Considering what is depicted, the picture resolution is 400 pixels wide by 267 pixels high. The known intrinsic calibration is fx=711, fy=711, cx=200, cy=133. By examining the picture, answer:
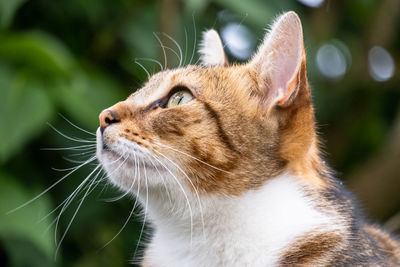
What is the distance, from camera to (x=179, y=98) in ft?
7.95

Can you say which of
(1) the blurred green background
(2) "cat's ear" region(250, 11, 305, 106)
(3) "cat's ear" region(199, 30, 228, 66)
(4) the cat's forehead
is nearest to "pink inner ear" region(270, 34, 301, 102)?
(2) "cat's ear" region(250, 11, 305, 106)

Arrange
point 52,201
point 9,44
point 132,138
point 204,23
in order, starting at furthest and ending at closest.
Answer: point 204,23, point 52,201, point 9,44, point 132,138

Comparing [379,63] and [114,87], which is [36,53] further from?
[379,63]

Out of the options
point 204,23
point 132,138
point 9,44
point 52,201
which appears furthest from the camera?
point 204,23

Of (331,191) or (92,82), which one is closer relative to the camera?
(331,191)

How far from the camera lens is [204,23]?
419 cm

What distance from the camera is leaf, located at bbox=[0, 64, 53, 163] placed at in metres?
3.43

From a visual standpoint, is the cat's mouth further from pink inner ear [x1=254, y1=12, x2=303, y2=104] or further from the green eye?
pink inner ear [x1=254, y1=12, x2=303, y2=104]

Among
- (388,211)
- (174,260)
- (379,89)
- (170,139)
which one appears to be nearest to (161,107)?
(170,139)

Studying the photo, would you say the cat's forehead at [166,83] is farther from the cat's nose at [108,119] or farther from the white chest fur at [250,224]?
the white chest fur at [250,224]

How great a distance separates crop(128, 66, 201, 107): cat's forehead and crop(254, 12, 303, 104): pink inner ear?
9.4 inches

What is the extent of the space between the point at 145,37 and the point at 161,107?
1.71 meters

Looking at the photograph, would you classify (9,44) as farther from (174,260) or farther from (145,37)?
(174,260)

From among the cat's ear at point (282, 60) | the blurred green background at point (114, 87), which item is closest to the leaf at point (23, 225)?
the blurred green background at point (114, 87)
